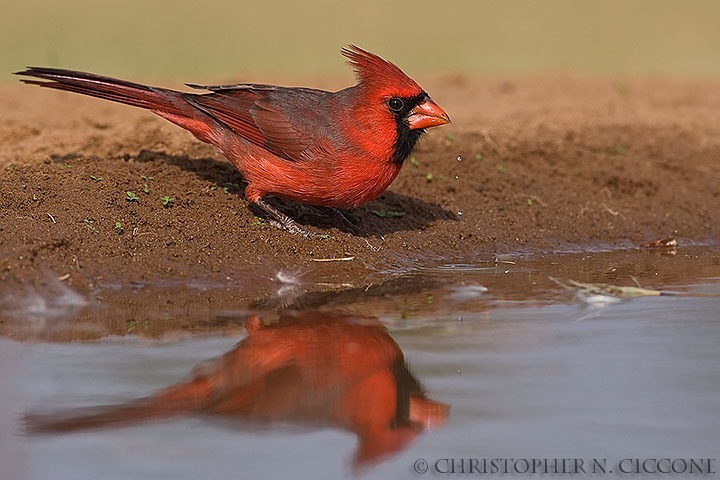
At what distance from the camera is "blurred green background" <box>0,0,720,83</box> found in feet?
37.5

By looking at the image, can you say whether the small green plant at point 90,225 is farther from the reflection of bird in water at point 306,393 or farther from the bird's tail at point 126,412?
the bird's tail at point 126,412

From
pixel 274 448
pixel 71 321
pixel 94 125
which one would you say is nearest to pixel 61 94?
pixel 94 125

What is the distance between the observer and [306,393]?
399 cm

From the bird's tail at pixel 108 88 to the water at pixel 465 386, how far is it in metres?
1.55

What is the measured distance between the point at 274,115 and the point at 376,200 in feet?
3.53

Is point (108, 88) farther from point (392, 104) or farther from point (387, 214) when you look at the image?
point (387, 214)

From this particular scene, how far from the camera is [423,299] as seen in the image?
219 inches

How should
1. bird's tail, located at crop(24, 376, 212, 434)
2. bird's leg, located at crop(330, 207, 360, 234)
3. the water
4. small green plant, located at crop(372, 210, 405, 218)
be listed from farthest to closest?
small green plant, located at crop(372, 210, 405, 218)
bird's leg, located at crop(330, 207, 360, 234)
bird's tail, located at crop(24, 376, 212, 434)
the water

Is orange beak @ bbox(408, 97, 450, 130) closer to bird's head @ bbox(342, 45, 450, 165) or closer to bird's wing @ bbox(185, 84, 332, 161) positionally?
bird's head @ bbox(342, 45, 450, 165)

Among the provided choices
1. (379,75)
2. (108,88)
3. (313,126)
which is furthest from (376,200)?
(108,88)

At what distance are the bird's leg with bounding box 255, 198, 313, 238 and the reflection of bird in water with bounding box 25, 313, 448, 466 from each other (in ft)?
5.18

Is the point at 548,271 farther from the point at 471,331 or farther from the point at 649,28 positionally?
the point at 649,28

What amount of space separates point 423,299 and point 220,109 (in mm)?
1693

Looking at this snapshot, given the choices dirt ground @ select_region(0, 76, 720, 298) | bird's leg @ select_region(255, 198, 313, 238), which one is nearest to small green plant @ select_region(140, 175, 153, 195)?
dirt ground @ select_region(0, 76, 720, 298)
